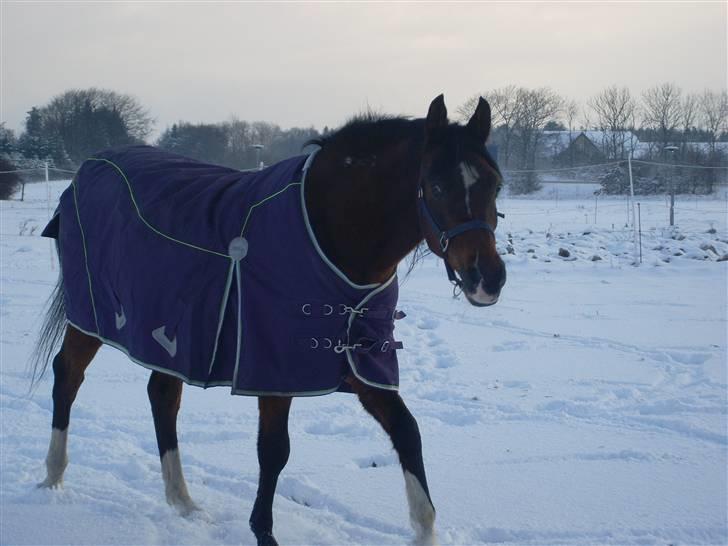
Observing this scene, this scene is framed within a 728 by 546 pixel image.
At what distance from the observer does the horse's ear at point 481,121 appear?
264 centimetres

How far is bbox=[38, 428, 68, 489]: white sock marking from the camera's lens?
3.66 m

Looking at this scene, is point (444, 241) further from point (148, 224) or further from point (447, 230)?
point (148, 224)

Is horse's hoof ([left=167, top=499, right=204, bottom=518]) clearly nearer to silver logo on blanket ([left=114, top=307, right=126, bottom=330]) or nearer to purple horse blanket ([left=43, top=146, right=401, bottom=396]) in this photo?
purple horse blanket ([left=43, top=146, right=401, bottom=396])

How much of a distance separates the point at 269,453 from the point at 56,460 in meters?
1.49

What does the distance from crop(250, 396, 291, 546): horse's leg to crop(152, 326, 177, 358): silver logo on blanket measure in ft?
1.44

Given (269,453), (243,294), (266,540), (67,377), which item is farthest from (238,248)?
(67,377)

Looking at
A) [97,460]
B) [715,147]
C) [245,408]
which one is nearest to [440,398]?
[245,408]

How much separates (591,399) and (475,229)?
2983 millimetres

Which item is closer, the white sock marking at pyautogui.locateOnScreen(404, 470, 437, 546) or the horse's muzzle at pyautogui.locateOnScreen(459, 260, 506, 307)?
the horse's muzzle at pyautogui.locateOnScreen(459, 260, 506, 307)

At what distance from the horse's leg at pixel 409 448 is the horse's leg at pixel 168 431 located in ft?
3.87

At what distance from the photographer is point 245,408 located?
16.1 ft

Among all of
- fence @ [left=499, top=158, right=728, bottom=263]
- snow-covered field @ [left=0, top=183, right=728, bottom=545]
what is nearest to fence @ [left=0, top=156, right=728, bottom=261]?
fence @ [left=499, top=158, right=728, bottom=263]

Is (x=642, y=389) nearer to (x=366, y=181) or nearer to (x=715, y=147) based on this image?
(x=366, y=181)

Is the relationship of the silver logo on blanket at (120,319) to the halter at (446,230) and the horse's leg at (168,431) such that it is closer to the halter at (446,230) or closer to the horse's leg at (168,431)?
the horse's leg at (168,431)
